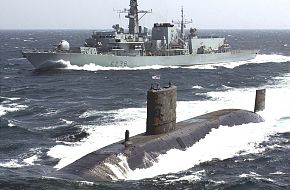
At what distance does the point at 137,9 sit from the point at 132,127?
58968 mm

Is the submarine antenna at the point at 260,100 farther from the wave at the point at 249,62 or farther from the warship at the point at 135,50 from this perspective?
the wave at the point at 249,62

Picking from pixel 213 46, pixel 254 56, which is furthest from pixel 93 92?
pixel 254 56

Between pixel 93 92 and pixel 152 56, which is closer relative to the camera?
pixel 93 92

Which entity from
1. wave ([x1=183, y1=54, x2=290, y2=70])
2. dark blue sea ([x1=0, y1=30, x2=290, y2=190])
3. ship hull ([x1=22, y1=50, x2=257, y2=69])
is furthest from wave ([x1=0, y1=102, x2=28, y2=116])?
wave ([x1=183, y1=54, x2=290, y2=70])

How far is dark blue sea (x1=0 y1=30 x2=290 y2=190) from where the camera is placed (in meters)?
20.3

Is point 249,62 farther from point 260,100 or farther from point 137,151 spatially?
point 137,151

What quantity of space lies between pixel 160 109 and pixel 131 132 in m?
7.28

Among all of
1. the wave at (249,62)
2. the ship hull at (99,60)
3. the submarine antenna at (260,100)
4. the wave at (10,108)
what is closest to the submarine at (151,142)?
the submarine antenna at (260,100)

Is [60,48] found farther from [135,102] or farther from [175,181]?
[175,181]

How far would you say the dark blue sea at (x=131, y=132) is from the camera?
20.3m

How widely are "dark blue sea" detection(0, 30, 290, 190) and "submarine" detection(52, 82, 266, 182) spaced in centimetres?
44

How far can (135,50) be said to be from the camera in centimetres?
8100

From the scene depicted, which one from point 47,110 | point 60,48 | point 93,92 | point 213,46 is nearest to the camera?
point 47,110

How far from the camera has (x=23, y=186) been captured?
16859 mm
